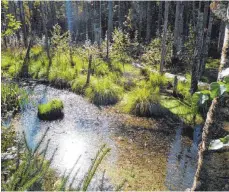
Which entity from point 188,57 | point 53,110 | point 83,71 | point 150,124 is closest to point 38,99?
point 53,110

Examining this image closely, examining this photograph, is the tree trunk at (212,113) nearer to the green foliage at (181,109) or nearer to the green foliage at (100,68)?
the green foliage at (181,109)

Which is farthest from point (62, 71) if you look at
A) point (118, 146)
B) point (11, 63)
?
point (118, 146)

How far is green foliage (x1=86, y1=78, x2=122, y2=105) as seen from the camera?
10305 millimetres

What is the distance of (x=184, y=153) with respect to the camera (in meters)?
7.18

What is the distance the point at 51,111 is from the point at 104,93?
2.00 meters

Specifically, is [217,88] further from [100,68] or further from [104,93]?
[100,68]

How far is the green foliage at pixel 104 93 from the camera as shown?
406 inches

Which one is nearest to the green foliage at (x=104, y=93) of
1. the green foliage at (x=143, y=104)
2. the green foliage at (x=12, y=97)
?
the green foliage at (x=143, y=104)

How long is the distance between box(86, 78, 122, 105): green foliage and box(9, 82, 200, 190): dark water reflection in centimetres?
36

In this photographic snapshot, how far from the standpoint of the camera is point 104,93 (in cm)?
1034

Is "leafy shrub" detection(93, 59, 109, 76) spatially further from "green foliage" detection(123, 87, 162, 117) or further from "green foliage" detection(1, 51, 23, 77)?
"green foliage" detection(123, 87, 162, 117)

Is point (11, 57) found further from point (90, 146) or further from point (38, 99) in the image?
point (90, 146)

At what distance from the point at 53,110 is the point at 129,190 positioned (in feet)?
13.6

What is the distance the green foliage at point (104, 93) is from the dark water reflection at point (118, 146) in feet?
1.17
